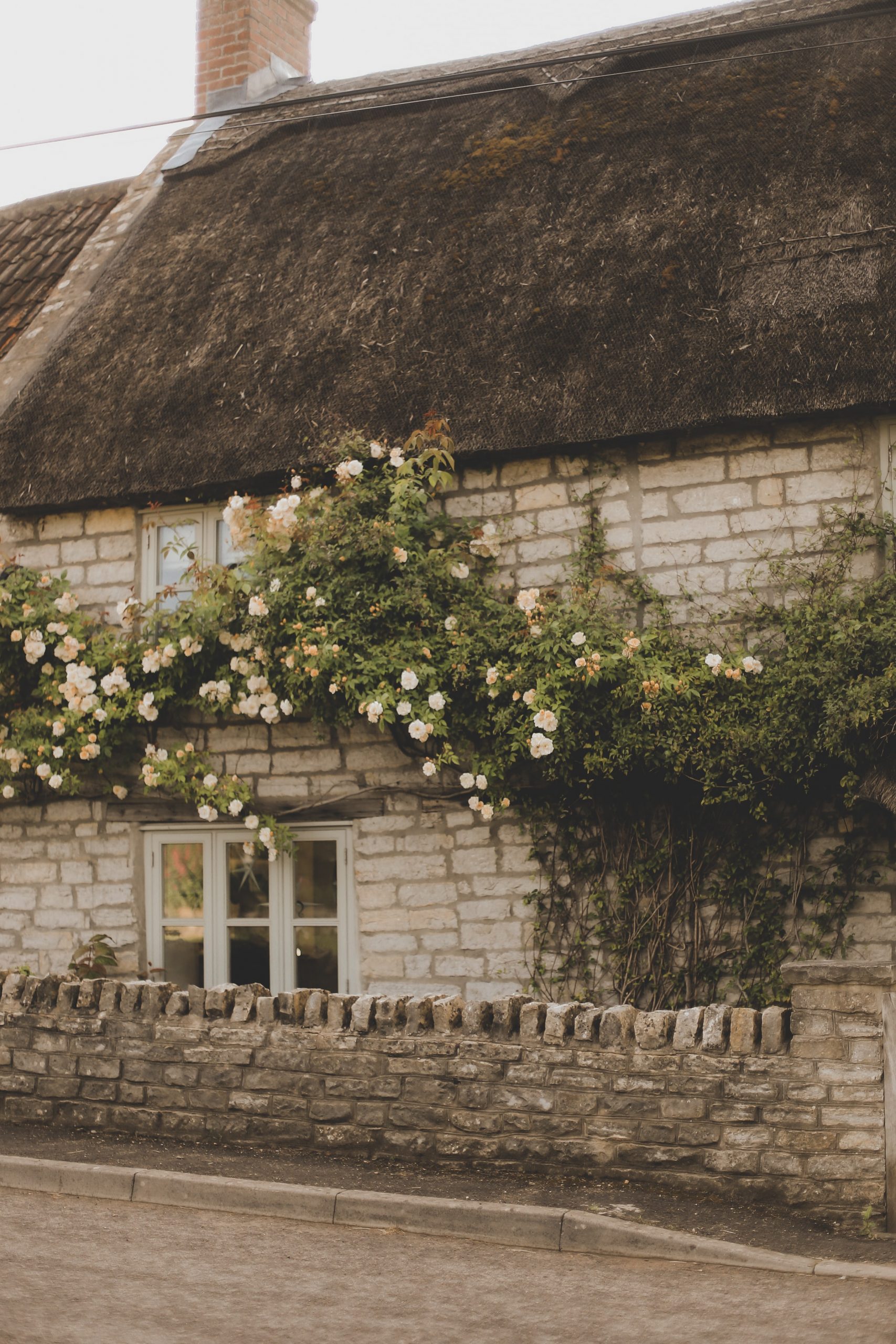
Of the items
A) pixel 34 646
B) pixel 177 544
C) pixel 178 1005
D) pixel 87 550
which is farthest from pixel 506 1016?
pixel 87 550

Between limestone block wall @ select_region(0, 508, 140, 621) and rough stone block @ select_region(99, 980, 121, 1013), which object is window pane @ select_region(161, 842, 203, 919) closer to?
limestone block wall @ select_region(0, 508, 140, 621)

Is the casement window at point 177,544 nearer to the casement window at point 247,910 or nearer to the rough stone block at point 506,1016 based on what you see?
the casement window at point 247,910

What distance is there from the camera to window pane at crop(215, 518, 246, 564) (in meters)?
7.95

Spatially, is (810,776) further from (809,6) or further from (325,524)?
(809,6)

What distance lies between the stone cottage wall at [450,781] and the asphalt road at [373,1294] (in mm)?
2511

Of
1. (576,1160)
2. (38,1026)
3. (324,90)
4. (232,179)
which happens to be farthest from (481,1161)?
(324,90)

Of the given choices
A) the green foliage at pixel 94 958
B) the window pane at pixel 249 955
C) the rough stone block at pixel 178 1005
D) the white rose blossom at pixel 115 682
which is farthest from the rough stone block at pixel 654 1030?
the green foliage at pixel 94 958

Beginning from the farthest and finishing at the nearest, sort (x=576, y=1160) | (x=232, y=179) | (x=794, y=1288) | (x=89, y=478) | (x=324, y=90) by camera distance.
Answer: (x=324, y=90), (x=232, y=179), (x=89, y=478), (x=576, y=1160), (x=794, y=1288)

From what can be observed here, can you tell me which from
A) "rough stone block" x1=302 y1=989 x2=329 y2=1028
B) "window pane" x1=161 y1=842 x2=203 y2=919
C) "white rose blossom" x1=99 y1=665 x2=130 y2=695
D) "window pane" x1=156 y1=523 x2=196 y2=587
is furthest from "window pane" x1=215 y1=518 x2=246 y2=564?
"rough stone block" x1=302 y1=989 x2=329 y2=1028

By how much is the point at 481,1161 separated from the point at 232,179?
7.32 meters

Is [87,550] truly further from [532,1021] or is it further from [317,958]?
[532,1021]

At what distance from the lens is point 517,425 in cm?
695

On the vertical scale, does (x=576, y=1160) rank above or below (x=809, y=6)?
below

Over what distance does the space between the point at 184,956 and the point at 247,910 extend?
0.51 meters
